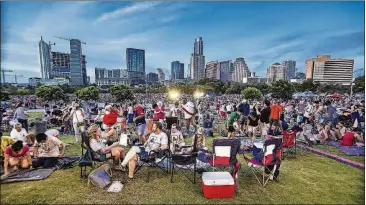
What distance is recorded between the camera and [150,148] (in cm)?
510

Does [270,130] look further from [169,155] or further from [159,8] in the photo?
[159,8]

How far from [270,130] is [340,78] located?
130 meters

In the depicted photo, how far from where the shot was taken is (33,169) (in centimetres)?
517

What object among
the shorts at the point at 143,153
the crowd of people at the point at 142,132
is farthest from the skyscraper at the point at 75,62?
the shorts at the point at 143,153

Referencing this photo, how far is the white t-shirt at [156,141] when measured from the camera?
507 centimetres

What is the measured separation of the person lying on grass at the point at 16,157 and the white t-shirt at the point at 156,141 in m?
2.90

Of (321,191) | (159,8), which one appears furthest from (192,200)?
(159,8)

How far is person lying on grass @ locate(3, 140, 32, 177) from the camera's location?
4.75m

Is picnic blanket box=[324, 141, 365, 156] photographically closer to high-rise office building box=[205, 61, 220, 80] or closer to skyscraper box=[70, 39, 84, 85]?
high-rise office building box=[205, 61, 220, 80]

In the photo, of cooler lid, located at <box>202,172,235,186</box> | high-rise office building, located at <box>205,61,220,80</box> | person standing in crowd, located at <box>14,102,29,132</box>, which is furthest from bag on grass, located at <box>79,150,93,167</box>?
high-rise office building, located at <box>205,61,220,80</box>

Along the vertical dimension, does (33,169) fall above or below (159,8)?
below

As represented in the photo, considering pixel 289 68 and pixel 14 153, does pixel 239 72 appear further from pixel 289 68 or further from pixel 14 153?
pixel 14 153

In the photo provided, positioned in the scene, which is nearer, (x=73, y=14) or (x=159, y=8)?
(x=73, y=14)

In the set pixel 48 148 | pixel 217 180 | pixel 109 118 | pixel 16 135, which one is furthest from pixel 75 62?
pixel 217 180
